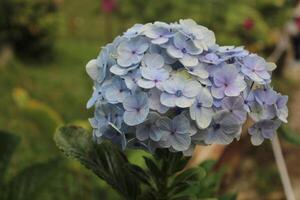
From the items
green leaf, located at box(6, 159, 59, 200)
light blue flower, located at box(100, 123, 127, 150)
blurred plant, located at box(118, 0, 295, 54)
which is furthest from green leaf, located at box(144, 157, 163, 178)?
blurred plant, located at box(118, 0, 295, 54)

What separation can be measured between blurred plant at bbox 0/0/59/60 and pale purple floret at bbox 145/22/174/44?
21.1ft

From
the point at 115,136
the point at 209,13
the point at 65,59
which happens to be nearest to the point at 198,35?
the point at 115,136

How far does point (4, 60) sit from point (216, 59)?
645 centimetres

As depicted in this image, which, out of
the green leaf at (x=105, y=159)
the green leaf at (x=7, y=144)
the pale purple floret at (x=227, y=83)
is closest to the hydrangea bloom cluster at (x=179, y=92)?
the pale purple floret at (x=227, y=83)

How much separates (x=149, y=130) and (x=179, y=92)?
0.10 meters

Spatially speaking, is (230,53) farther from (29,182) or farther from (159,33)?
(29,182)

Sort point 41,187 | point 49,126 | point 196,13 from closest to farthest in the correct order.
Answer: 1. point 41,187
2. point 49,126
3. point 196,13

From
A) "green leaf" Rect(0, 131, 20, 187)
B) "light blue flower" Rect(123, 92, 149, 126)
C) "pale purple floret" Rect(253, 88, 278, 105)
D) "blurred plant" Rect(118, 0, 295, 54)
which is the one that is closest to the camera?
"light blue flower" Rect(123, 92, 149, 126)

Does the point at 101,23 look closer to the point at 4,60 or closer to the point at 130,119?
the point at 4,60

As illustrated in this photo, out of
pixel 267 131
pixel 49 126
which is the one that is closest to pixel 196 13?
pixel 49 126

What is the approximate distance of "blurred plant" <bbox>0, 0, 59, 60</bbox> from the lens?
776 centimetres

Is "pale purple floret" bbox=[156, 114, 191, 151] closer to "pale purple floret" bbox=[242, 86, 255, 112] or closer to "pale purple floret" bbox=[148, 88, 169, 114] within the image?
"pale purple floret" bbox=[148, 88, 169, 114]

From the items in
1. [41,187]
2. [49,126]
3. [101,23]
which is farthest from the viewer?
[101,23]

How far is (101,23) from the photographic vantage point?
12.0 m
